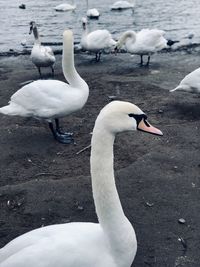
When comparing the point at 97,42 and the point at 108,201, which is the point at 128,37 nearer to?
the point at 97,42

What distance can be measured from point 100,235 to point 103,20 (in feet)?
60.3

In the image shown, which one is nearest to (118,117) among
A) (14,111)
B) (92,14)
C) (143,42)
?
(14,111)

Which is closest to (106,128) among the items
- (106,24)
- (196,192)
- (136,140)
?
(196,192)

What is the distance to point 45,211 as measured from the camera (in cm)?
556

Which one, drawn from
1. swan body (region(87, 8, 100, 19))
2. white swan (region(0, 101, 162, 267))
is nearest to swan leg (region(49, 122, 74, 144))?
white swan (region(0, 101, 162, 267))

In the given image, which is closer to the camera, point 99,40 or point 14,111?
point 14,111

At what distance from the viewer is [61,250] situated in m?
3.40

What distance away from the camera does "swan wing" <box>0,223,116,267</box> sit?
339 centimetres

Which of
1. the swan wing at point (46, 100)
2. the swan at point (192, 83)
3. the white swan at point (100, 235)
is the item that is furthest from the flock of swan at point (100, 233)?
the swan at point (192, 83)

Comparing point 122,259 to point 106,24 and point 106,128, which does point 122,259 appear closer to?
point 106,128

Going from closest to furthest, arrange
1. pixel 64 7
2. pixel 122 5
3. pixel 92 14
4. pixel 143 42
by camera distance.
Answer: pixel 143 42 < pixel 92 14 < pixel 122 5 < pixel 64 7

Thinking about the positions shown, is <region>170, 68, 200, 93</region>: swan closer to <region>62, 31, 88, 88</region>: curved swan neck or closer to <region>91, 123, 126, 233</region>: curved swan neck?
<region>62, 31, 88, 88</region>: curved swan neck

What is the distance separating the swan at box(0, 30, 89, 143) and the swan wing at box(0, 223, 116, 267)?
3804 millimetres

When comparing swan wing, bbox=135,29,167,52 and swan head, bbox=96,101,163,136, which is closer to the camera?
swan head, bbox=96,101,163,136
